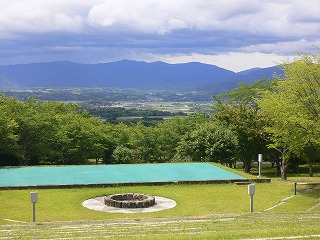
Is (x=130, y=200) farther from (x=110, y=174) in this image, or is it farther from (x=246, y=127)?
(x=246, y=127)

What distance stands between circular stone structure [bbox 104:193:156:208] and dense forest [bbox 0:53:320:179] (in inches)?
339

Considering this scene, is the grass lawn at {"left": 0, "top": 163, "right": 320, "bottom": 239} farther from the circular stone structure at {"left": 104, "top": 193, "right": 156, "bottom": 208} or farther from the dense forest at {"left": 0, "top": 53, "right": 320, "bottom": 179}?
the dense forest at {"left": 0, "top": 53, "right": 320, "bottom": 179}

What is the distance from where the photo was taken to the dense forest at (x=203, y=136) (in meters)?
22.8

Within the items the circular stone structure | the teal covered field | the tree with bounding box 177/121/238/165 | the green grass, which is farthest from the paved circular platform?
the tree with bounding box 177/121/238/165

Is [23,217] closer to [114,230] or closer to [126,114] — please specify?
[114,230]

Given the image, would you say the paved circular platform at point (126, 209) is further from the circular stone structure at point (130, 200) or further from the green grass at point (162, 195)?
the green grass at point (162, 195)

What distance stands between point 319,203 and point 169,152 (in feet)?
86.0

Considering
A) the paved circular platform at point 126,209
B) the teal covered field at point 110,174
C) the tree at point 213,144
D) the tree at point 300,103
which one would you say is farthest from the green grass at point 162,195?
the tree at point 213,144

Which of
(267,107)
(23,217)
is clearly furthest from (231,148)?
(23,217)

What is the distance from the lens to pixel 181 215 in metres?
18.0

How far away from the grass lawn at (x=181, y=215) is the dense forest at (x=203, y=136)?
4230 millimetres

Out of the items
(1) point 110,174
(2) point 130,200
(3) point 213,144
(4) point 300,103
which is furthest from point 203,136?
(2) point 130,200

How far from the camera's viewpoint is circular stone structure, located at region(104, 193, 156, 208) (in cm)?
1953

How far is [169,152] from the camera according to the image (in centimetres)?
4569
